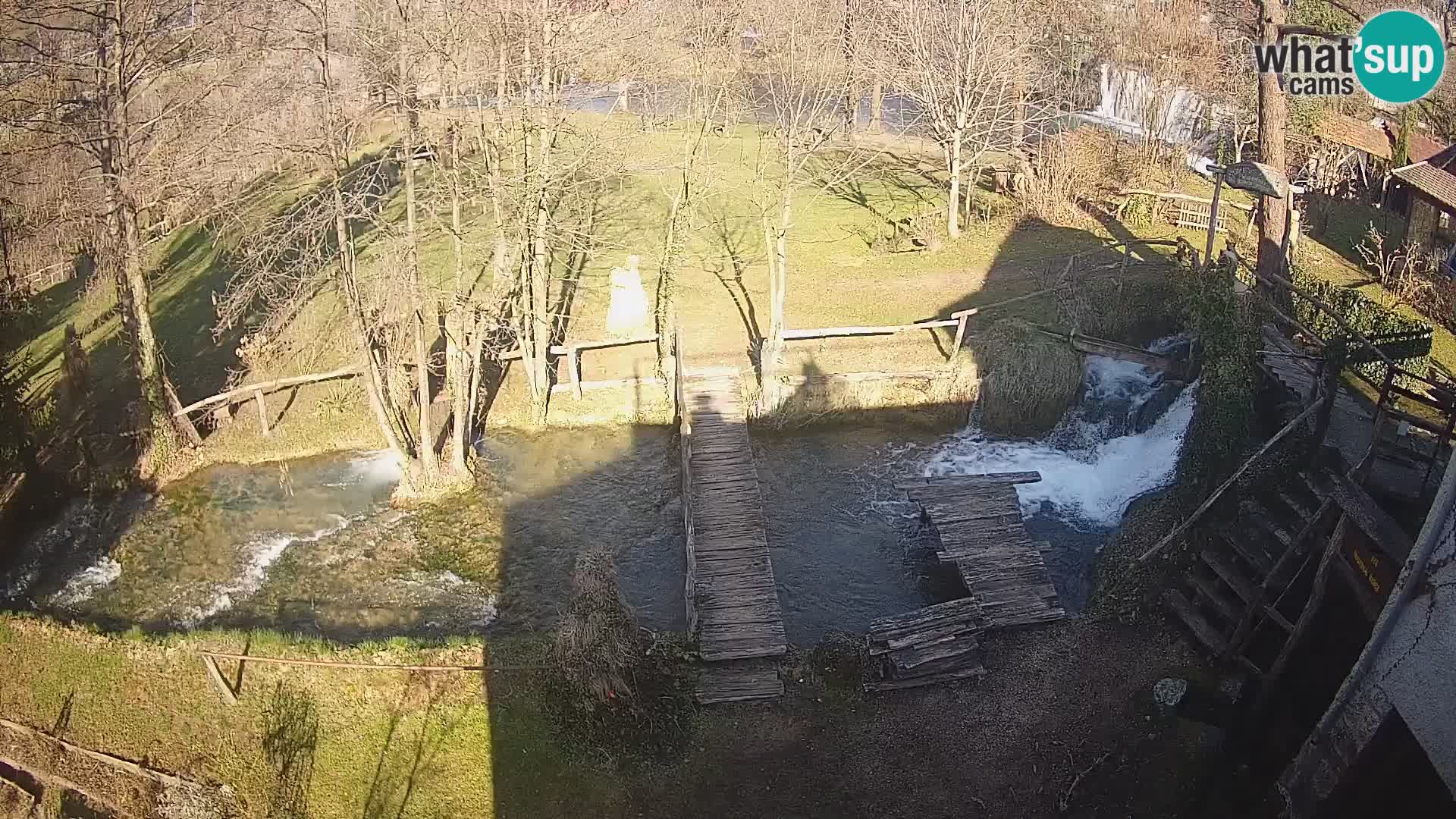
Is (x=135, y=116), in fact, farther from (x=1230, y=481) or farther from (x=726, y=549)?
(x=1230, y=481)

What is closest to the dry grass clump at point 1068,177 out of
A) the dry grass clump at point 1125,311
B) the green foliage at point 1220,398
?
the dry grass clump at point 1125,311

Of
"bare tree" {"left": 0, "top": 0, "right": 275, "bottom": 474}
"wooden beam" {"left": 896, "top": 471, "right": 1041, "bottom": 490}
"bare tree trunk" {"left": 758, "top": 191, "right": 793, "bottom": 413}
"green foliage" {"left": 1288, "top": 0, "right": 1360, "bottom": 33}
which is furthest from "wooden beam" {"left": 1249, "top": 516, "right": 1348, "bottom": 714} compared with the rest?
"green foliage" {"left": 1288, "top": 0, "right": 1360, "bottom": 33}

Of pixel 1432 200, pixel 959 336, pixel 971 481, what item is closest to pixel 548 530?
pixel 971 481

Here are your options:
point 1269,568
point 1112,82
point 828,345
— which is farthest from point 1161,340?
point 1112,82

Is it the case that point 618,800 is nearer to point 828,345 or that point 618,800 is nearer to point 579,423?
point 579,423

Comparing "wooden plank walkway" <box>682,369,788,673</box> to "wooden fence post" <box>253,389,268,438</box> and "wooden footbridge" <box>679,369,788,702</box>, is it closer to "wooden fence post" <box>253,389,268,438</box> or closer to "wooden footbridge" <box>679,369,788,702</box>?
"wooden footbridge" <box>679,369,788,702</box>

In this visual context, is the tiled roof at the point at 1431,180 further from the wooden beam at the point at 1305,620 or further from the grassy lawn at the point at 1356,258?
the wooden beam at the point at 1305,620
